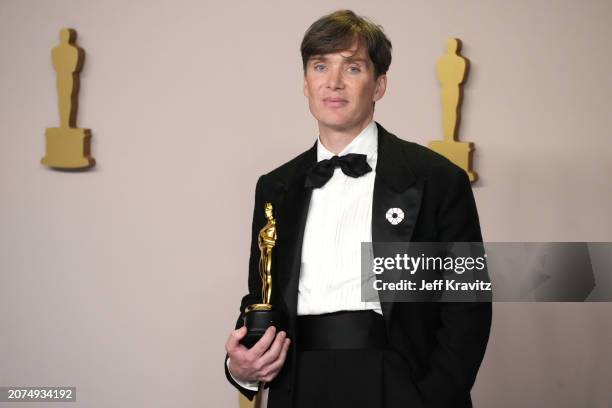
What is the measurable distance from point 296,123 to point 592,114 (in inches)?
46.0

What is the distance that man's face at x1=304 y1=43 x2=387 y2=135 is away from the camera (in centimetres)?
201

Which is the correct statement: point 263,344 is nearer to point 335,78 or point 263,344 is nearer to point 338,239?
point 338,239

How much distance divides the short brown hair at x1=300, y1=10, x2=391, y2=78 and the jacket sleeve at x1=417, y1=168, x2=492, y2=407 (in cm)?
35

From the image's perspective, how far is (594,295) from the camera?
11.0 ft

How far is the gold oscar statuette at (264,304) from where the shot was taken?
1920 millimetres

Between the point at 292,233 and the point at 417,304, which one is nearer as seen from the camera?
the point at 417,304

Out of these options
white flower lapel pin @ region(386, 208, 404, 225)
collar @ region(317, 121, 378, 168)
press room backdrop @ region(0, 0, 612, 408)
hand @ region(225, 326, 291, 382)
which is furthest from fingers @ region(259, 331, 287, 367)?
press room backdrop @ region(0, 0, 612, 408)

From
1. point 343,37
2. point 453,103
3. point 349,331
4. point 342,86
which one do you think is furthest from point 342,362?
point 453,103

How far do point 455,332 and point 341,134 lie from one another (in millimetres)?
555

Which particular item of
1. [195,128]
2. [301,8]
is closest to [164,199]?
[195,128]

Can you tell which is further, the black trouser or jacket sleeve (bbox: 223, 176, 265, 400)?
jacket sleeve (bbox: 223, 176, 265, 400)

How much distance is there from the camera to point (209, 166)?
342 cm

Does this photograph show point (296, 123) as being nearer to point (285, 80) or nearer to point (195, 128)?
point (285, 80)

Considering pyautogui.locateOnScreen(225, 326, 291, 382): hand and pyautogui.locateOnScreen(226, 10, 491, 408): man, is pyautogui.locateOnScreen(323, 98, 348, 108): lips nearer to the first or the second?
pyautogui.locateOnScreen(226, 10, 491, 408): man
